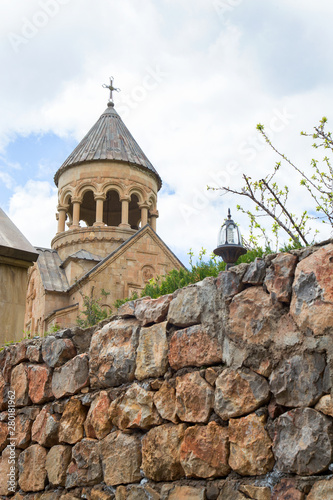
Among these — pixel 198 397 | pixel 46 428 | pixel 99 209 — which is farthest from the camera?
pixel 99 209

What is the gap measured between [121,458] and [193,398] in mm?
737

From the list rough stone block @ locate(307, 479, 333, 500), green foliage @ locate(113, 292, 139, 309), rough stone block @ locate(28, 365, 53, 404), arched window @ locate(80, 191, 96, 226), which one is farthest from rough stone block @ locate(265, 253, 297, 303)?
arched window @ locate(80, 191, 96, 226)

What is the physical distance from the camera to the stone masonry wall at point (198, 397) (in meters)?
2.65

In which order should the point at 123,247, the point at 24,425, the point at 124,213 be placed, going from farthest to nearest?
1. the point at 124,213
2. the point at 123,247
3. the point at 24,425

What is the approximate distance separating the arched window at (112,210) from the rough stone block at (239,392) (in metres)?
21.3

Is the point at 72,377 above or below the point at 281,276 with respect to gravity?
below

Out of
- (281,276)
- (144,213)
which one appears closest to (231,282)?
(281,276)

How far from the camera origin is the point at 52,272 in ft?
66.9

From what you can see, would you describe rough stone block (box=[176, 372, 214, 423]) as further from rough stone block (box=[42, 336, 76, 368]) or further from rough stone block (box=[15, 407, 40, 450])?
rough stone block (box=[15, 407, 40, 450])

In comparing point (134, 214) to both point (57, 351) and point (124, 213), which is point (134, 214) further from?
point (57, 351)

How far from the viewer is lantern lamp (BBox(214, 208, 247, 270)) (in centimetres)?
428

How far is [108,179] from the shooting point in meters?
22.5

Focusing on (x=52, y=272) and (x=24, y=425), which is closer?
(x=24, y=425)

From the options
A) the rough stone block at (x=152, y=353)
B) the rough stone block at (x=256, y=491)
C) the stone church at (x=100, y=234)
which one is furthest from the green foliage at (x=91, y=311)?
the rough stone block at (x=256, y=491)
